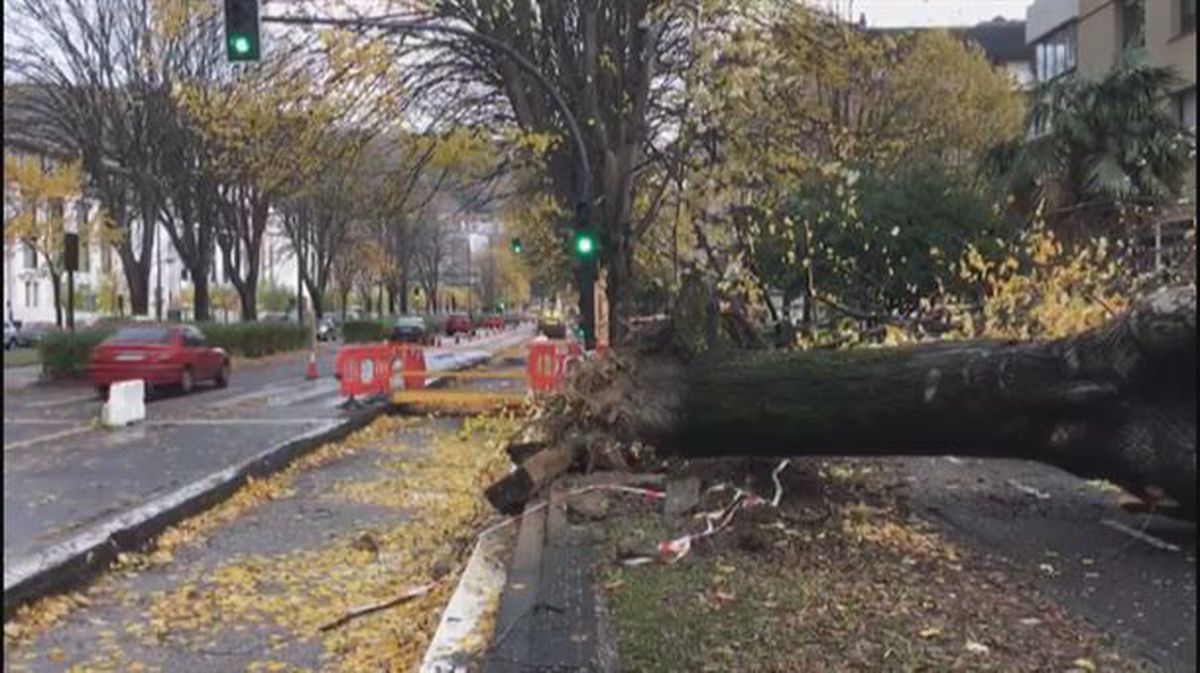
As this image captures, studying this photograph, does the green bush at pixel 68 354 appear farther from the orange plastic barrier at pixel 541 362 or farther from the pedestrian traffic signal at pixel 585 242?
the pedestrian traffic signal at pixel 585 242

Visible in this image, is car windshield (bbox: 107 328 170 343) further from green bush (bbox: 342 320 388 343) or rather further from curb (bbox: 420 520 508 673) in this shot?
green bush (bbox: 342 320 388 343)

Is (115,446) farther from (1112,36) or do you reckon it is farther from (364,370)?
(1112,36)

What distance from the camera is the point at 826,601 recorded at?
18.7 ft

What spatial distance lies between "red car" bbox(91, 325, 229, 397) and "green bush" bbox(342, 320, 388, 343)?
34261 mm

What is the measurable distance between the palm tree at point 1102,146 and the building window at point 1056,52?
20342 millimetres

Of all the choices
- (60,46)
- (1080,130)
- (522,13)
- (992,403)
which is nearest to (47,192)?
(60,46)

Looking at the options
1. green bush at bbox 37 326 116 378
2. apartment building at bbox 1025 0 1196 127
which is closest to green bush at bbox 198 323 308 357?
green bush at bbox 37 326 116 378

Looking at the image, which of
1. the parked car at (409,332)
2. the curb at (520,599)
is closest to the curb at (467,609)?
the curb at (520,599)

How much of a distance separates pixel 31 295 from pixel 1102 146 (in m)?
80.2

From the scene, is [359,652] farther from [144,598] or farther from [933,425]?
[933,425]

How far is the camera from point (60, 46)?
31906 mm

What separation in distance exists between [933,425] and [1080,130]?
52.2ft

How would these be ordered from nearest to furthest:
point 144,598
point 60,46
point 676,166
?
point 144,598, point 676,166, point 60,46

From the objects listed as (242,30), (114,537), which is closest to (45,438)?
(242,30)
